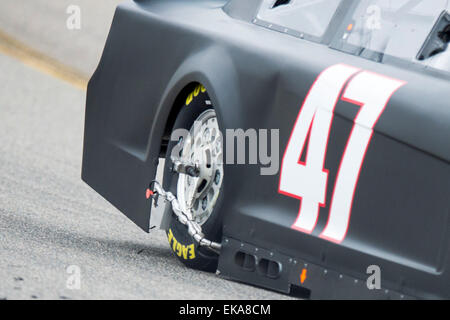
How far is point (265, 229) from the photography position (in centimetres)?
434

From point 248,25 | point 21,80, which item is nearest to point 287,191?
point 248,25

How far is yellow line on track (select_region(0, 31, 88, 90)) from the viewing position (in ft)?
49.8

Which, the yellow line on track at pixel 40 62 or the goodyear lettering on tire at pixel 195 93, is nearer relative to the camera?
the goodyear lettering on tire at pixel 195 93

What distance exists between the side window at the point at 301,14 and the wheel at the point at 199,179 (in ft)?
1.63

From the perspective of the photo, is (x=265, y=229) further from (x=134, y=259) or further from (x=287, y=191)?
(x=134, y=259)

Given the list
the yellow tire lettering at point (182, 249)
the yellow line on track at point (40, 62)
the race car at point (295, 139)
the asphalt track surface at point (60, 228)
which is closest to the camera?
the race car at point (295, 139)

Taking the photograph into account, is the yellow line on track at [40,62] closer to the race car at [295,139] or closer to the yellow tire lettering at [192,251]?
the race car at [295,139]

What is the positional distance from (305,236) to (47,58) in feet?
40.8

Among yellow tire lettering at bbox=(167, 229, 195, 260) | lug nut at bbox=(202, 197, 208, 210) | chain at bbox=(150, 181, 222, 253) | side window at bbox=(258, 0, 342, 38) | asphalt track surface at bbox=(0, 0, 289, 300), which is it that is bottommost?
asphalt track surface at bbox=(0, 0, 289, 300)

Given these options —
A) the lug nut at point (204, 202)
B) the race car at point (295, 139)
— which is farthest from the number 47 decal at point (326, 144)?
the lug nut at point (204, 202)

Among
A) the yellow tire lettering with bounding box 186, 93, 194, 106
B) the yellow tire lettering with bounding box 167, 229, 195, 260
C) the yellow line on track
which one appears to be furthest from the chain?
the yellow line on track

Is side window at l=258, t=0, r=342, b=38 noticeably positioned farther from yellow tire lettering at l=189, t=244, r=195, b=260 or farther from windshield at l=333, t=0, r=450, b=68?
yellow tire lettering at l=189, t=244, r=195, b=260

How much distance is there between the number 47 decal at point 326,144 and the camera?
3.90 metres

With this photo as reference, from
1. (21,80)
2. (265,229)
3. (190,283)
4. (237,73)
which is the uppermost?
(237,73)
